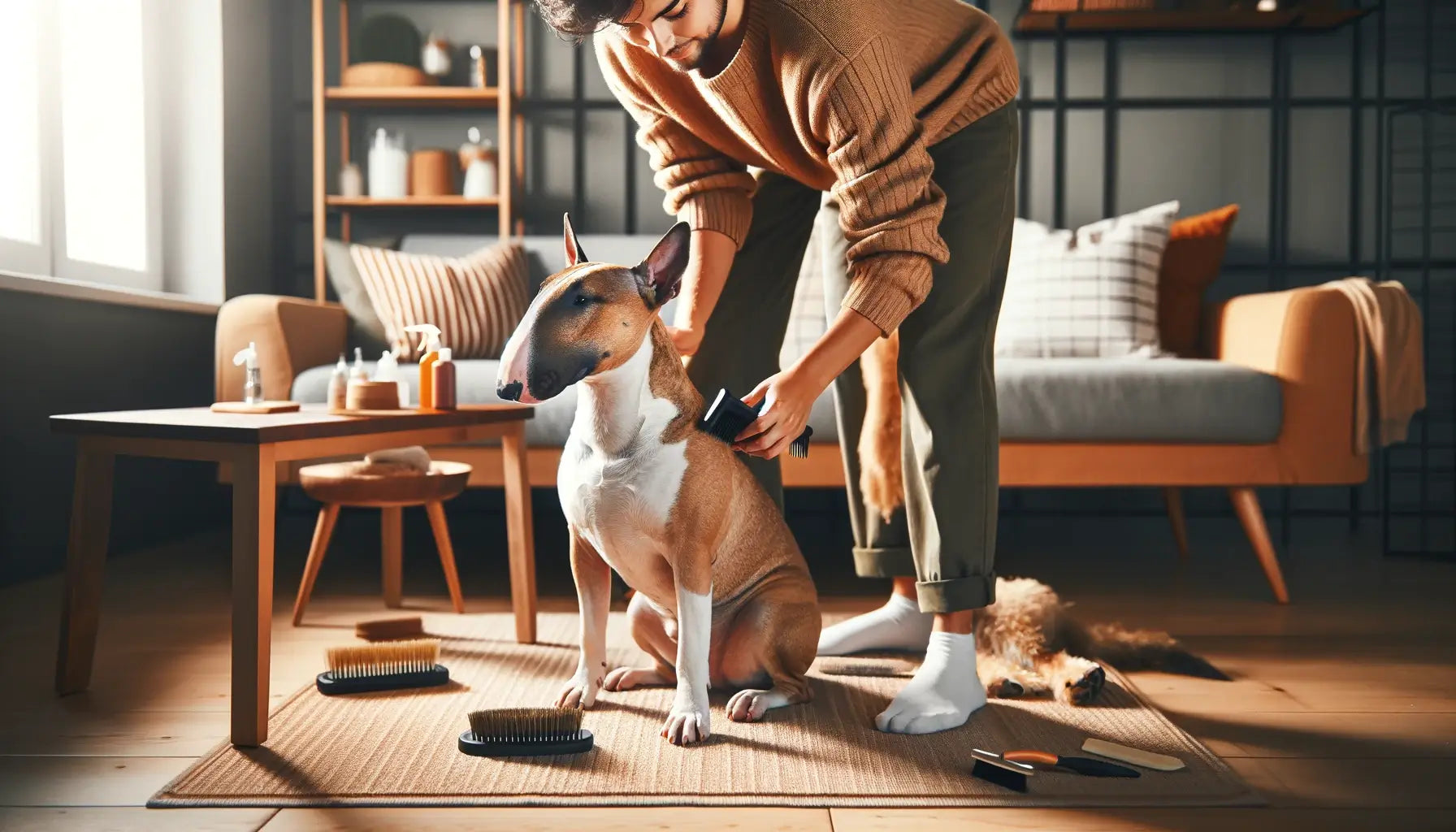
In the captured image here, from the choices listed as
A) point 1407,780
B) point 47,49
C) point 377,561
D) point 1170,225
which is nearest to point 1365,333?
point 1170,225

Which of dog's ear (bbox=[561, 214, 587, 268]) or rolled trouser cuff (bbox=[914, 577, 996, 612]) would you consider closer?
dog's ear (bbox=[561, 214, 587, 268])

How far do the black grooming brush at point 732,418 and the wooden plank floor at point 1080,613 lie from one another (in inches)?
18.4

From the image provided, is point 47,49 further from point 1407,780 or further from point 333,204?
point 1407,780

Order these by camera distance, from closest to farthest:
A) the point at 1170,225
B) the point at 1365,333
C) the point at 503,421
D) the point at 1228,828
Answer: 1. the point at 1228,828
2. the point at 503,421
3. the point at 1365,333
4. the point at 1170,225

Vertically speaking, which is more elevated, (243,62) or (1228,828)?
(243,62)

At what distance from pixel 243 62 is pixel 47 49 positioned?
2.76 ft

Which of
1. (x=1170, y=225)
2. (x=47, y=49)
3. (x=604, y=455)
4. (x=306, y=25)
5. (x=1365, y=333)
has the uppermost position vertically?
(x=306, y=25)

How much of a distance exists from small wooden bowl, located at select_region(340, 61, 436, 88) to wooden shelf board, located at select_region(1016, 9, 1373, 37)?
210 cm

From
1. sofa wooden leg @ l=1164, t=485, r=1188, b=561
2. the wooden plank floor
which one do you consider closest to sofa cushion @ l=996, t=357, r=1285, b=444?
the wooden plank floor

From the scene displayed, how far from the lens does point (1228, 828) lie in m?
1.32

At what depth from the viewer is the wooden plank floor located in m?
1.35

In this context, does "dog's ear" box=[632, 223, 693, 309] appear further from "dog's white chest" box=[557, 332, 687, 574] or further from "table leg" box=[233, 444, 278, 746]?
"table leg" box=[233, 444, 278, 746]

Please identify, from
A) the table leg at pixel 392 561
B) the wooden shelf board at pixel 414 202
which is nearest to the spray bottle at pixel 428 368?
the table leg at pixel 392 561

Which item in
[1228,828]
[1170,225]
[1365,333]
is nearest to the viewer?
[1228,828]
